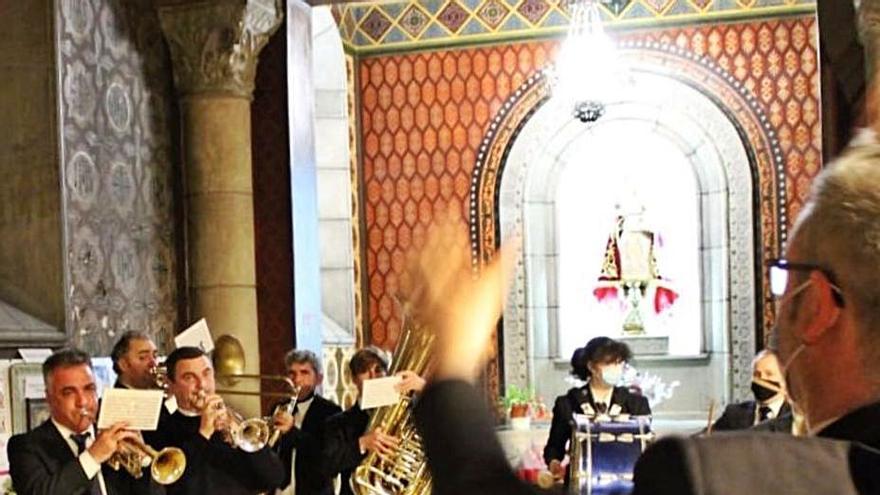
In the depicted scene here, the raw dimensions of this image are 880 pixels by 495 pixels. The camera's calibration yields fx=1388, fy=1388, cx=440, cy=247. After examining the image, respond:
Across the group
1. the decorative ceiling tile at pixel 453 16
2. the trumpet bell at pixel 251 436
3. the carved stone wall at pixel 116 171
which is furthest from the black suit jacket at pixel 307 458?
the decorative ceiling tile at pixel 453 16

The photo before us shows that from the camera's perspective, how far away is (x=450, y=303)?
50.8 inches

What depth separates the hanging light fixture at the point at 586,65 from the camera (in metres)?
10.6

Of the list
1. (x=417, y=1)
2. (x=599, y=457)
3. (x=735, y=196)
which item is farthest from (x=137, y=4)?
(x=735, y=196)

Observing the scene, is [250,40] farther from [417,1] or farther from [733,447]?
[733,447]

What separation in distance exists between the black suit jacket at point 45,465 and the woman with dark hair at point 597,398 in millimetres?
2851

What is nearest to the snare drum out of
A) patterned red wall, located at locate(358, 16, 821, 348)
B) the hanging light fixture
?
the hanging light fixture

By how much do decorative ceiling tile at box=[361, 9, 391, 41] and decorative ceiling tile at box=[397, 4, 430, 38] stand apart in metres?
0.15

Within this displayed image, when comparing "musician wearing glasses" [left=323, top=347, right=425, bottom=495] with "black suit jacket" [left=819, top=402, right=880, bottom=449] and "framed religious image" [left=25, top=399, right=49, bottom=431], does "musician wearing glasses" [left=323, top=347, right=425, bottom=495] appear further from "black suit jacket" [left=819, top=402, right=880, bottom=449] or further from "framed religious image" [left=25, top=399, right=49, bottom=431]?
"black suit jacket" [left=819, top=402, right=880, bottom=449]

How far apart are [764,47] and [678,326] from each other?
249 centimetres

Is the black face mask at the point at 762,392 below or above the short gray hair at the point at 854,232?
below

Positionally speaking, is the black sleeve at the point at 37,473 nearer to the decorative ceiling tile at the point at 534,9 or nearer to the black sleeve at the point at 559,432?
the black sleeve at the point at 559,432

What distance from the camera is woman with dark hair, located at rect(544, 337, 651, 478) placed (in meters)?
6.55

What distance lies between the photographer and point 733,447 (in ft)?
3.46

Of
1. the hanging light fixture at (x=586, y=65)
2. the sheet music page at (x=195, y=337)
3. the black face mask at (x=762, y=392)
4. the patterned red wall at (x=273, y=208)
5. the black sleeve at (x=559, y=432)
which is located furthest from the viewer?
the hanging light fixture at (x=586, y=65)
